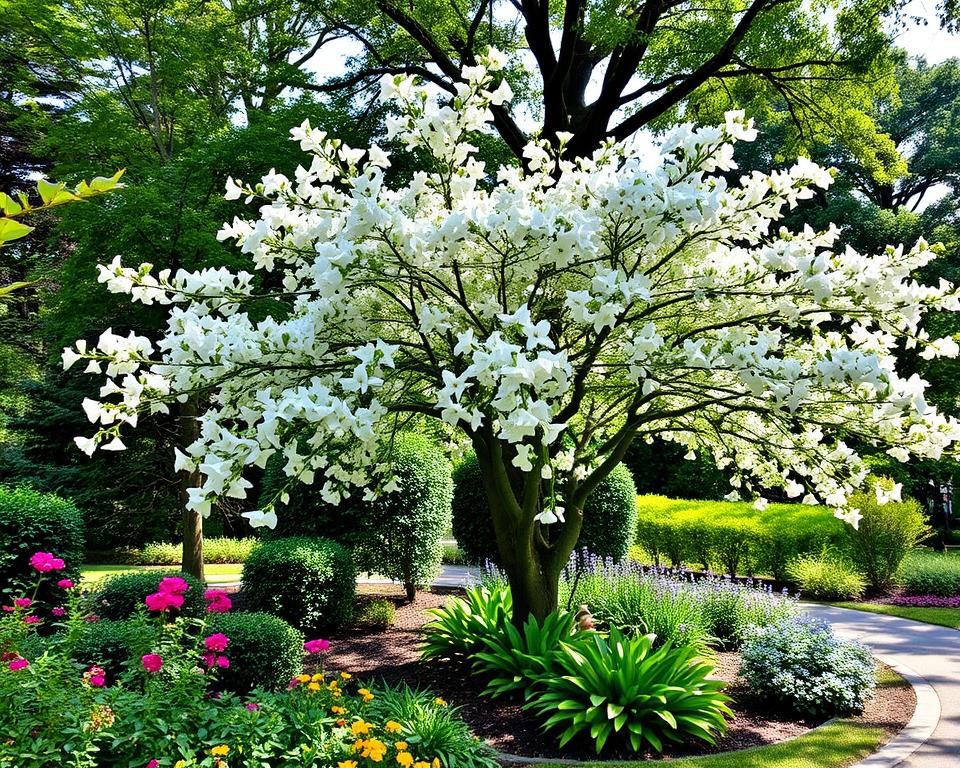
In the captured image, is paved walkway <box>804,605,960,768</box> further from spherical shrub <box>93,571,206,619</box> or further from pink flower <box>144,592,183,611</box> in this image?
spherical shrub <box>93,571,206,619</box>

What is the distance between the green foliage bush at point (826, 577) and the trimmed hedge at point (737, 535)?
23 cm

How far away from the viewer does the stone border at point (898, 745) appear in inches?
179

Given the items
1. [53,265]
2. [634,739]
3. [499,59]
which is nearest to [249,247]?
[499,59]

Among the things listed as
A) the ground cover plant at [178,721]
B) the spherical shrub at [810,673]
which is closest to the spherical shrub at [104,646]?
the ground cover plant at [178,721]

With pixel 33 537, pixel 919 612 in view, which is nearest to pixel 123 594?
pixel 33 537

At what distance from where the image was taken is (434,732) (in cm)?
395

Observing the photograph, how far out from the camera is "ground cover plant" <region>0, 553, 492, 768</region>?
3.29 meters

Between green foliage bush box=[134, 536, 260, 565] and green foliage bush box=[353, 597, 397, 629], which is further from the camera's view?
green foliage bush box=[134, 536, 260, 565]

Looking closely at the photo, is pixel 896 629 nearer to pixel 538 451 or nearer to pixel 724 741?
pixel 724 741

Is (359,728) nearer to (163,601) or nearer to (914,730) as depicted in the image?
(163,601)

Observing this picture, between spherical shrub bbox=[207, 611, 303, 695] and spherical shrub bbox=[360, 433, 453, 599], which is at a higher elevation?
spherical shrub bbox=[360, 433, 453, 599]

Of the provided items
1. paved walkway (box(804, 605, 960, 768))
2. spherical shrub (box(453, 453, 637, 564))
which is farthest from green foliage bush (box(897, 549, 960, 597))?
spherical shrub (box(453, 453, 637, 564))

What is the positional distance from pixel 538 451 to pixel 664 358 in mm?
971

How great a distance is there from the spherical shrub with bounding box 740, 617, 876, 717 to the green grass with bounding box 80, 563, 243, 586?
959 cm
